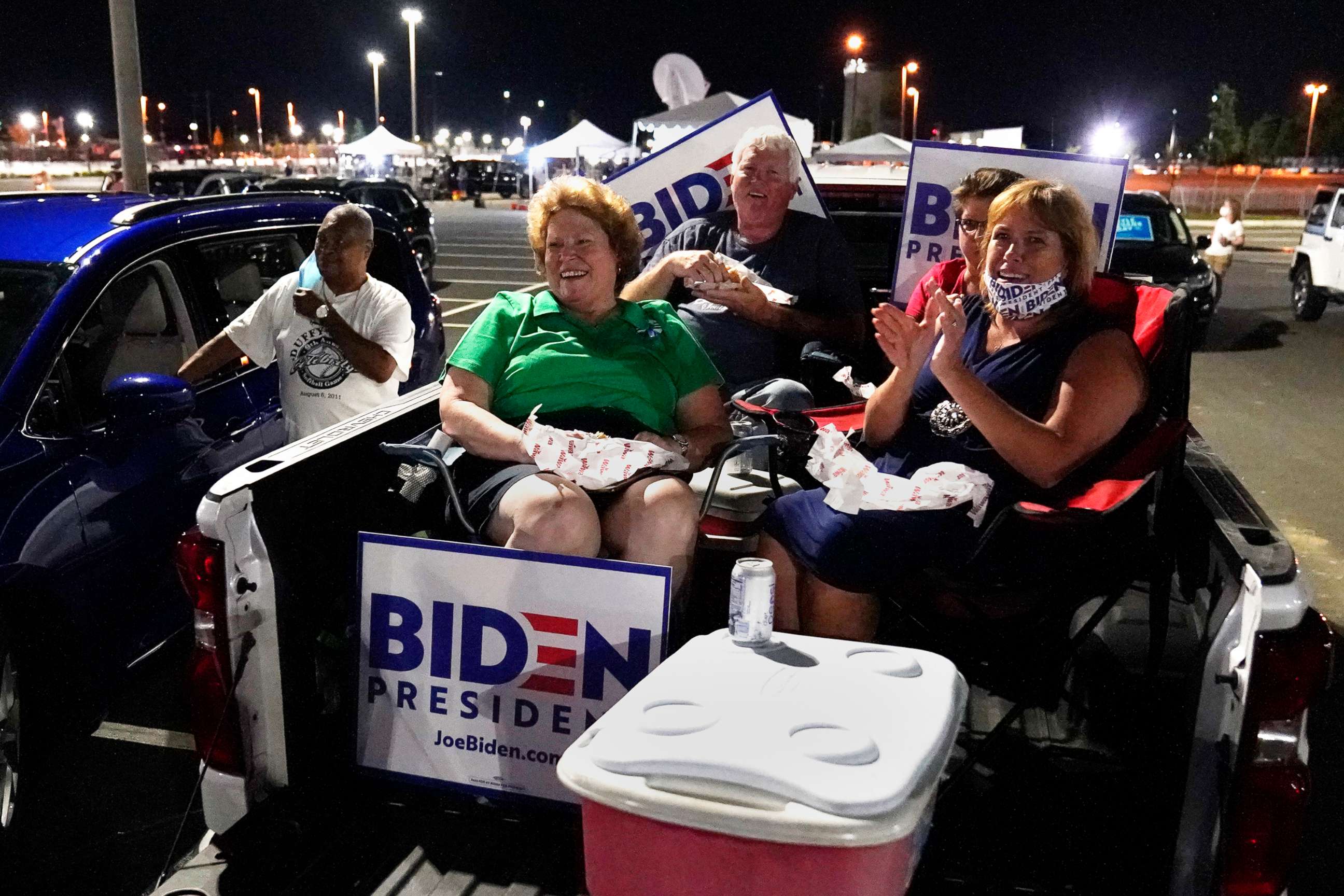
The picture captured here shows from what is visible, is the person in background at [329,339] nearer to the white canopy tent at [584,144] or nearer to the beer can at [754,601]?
the beer can at [754,601]

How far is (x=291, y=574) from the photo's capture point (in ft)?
8.82

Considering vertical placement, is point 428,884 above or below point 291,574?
below

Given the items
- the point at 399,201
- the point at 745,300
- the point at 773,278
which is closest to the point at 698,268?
the point at 745,300

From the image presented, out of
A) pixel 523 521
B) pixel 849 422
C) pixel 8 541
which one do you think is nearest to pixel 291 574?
pixel 523 521

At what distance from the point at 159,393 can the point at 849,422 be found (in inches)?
84.8

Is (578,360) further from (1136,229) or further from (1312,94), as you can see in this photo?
(1312,94)

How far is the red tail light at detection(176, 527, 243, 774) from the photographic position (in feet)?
8.33

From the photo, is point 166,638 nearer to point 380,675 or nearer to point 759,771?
point 380,675

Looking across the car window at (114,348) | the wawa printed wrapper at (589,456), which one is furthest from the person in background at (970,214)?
the car window at (114,348)

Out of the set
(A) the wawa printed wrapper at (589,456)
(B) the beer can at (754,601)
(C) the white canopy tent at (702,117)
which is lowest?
(B) the beer can at (754,601)

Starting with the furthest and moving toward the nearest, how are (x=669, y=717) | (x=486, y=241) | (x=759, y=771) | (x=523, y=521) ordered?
(x=486, y=241) → (x=523, y=521) → (x=669, y=717) → (x=759, y=771)

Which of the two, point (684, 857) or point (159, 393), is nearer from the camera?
point (684, 857)

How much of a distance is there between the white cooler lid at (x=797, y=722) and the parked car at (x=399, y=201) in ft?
49.4

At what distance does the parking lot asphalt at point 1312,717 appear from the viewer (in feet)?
10.8
